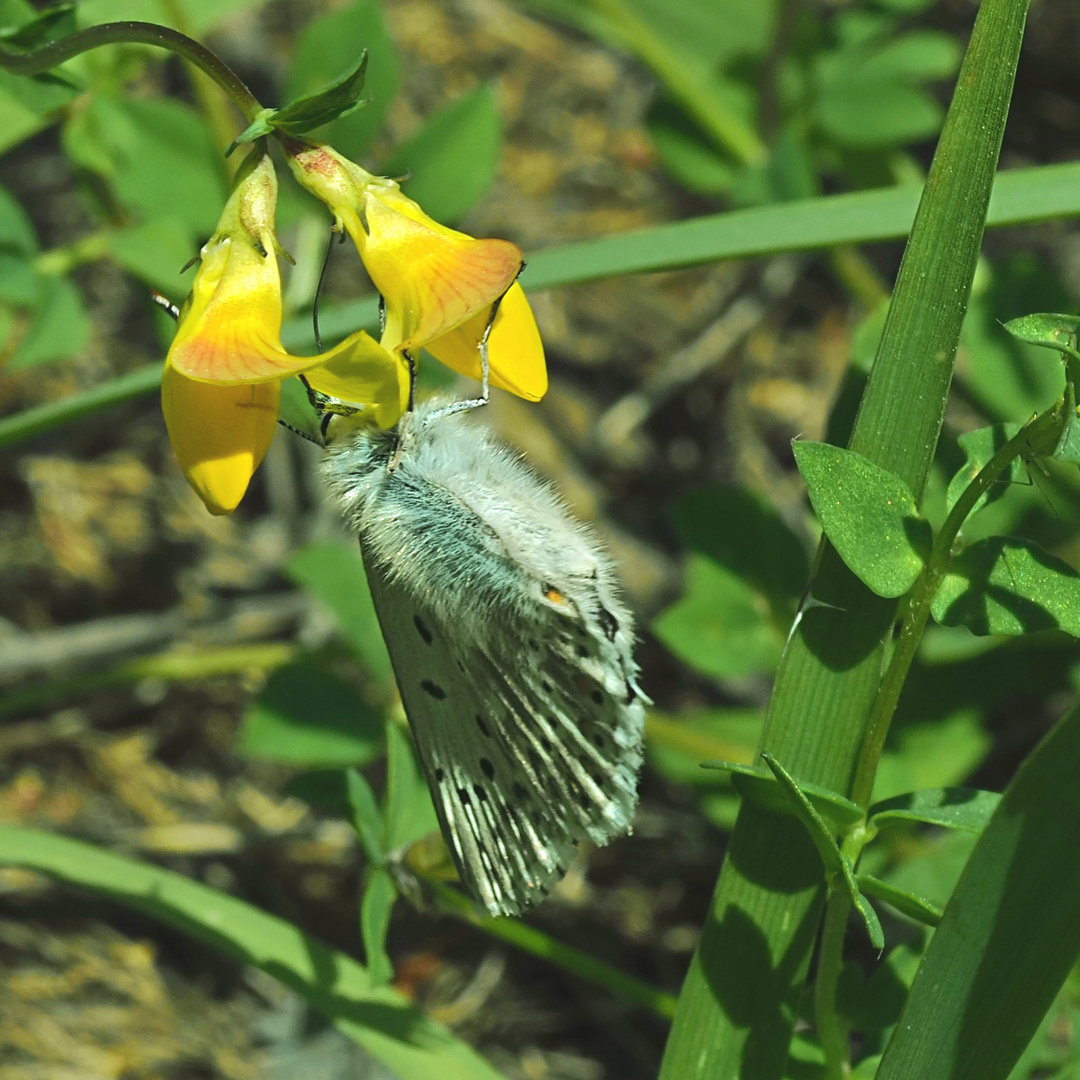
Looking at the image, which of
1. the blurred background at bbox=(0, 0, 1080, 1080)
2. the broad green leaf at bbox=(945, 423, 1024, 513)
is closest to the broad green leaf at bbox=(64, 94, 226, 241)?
the blurred background at bbox=(0, 0, 1080, 1080)

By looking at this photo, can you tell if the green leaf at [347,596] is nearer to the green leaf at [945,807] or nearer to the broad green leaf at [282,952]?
the broad green leaf at [282,952]

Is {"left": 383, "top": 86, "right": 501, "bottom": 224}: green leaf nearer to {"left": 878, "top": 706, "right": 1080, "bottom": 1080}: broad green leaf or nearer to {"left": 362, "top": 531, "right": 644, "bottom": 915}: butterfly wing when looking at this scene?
{"left": 362, "top": 531, "right": 644, "bottom": 915}: butterfly wing

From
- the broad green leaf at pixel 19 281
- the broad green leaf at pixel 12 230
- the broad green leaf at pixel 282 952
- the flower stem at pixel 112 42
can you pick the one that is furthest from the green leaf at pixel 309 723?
the flower stem at pixel 112 42

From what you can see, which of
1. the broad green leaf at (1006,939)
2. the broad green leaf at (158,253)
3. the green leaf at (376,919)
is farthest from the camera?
the broad green leaf at (158,253)

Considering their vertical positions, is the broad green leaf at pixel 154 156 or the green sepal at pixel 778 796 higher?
the broad green leaf at pixel 154 156

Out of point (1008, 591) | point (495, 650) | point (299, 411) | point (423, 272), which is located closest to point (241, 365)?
point (423, 272)

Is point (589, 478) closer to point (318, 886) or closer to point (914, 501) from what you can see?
point (318, 886)
